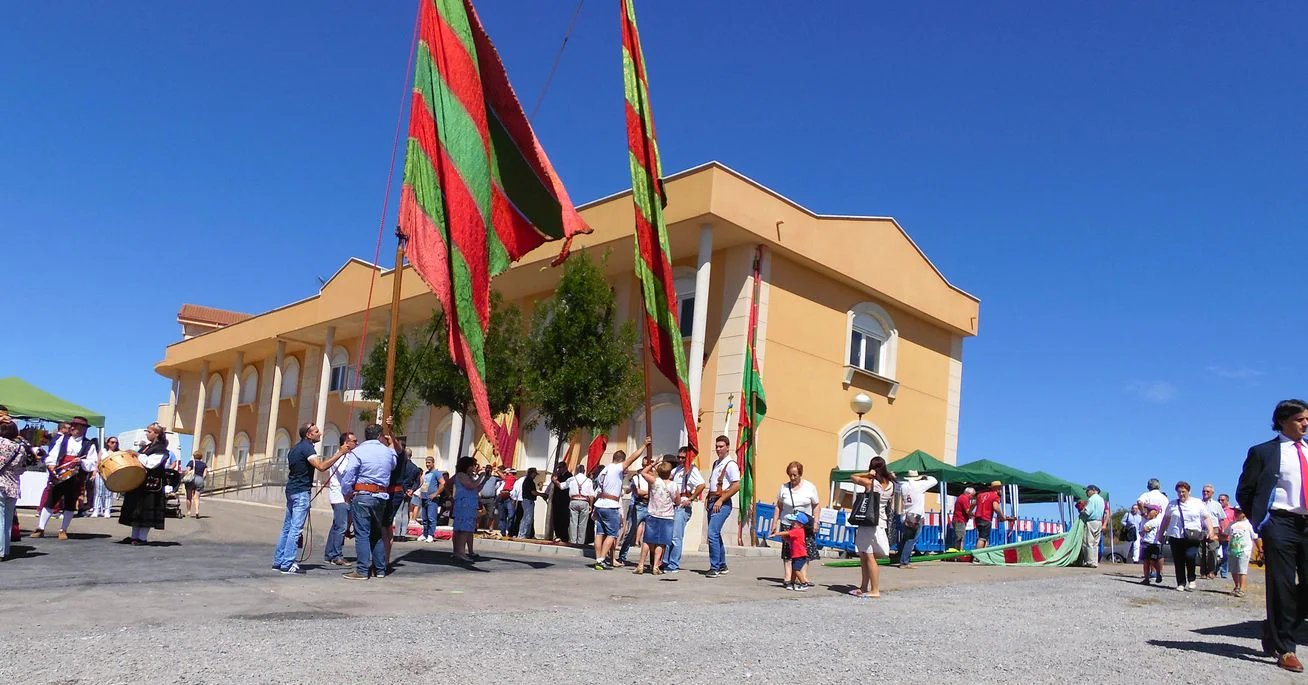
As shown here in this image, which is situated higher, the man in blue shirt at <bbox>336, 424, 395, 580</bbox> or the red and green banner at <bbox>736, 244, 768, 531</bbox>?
the red and green banner at <bbox>736, 244, 768, 531</bbox>

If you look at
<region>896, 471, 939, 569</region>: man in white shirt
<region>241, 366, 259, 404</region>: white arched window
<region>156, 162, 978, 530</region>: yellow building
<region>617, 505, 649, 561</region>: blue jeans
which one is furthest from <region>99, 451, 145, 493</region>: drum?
<region>241, 366, 259, 404</region>: white arched window

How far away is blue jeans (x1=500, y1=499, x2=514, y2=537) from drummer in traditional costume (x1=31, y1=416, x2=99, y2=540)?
7.49 metres

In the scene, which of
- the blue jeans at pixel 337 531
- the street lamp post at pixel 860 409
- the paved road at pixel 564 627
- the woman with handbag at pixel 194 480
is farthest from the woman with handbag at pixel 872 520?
the woman with handbag at pixel 194 480

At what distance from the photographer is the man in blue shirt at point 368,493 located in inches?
380

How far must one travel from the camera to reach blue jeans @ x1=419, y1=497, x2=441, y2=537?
16656 millimetres

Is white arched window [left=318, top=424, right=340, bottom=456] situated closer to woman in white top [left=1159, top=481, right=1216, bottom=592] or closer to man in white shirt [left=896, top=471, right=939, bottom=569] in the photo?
man in white shirt [left=896, top=471, right=939, bottom=569]

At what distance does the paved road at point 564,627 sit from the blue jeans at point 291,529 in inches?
13.9

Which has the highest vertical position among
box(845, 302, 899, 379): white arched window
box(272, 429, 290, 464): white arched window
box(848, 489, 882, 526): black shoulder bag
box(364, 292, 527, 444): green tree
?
box(845, 302, 899, 379): white arched window

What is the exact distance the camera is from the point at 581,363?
17750 mm

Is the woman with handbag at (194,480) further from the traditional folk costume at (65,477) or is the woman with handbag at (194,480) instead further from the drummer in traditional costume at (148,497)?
the drummer in traditional costume at (148,497)

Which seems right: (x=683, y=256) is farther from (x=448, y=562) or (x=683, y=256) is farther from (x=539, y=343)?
(x=448, y=562)

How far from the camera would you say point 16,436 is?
1053cm

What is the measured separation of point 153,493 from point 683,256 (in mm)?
12345

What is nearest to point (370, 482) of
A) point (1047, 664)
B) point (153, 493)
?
point (153, 493)
